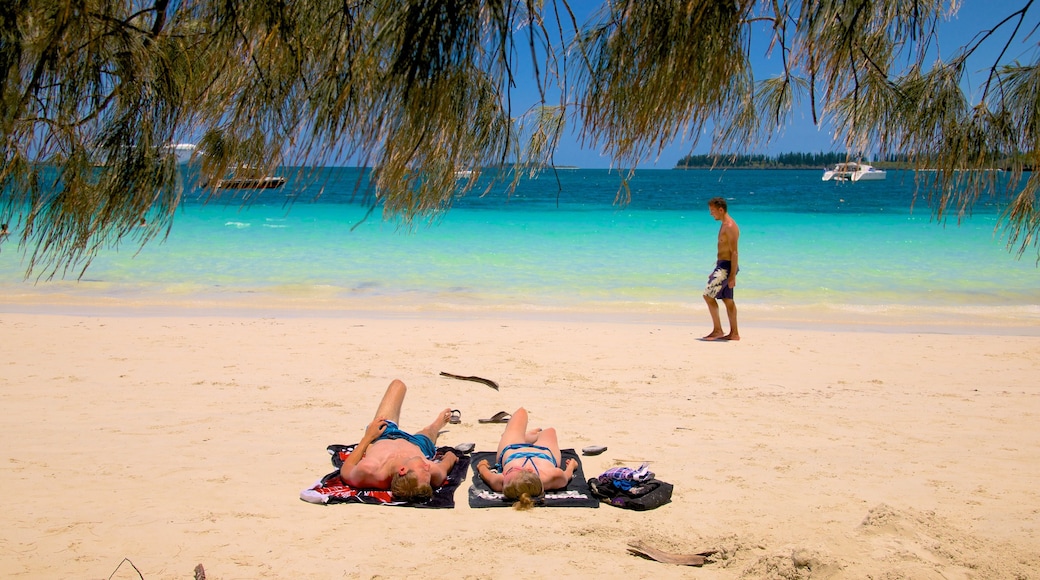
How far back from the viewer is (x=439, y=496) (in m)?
3.79

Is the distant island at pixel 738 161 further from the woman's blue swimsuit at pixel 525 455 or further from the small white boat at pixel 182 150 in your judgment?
the woman's blue swimsuit at pixel 525 455

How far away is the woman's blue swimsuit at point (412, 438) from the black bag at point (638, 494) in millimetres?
946

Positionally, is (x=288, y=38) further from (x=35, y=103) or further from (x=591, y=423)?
(x=591, y=423)

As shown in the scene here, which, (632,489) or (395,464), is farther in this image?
(395,464)

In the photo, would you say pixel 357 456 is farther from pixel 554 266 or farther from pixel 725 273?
pixel 554 266

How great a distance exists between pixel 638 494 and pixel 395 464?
1198 mm

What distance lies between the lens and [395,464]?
3.84m

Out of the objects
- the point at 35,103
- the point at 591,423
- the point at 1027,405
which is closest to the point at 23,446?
the point at 35,103

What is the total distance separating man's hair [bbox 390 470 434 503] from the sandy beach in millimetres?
98

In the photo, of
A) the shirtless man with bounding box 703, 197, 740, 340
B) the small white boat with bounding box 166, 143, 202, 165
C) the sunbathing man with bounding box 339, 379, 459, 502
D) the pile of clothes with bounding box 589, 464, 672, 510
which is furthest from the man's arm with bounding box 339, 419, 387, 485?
the shirtless man with bounding box 703, 197, 740, 340

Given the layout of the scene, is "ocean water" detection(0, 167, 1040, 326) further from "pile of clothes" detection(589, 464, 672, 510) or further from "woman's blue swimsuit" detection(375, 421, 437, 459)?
"pile of clothes" detection(589, 464, 672, 510)

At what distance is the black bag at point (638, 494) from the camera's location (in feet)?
11.8

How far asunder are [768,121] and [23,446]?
4.14m

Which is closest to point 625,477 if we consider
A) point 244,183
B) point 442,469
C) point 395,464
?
point 442,469
